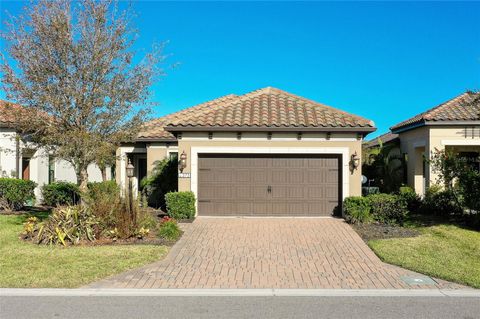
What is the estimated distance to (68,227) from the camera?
10633 millimetres

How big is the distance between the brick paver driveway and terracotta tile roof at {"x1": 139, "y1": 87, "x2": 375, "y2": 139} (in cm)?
338

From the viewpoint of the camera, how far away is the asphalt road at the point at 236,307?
588 cm

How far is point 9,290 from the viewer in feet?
23.0

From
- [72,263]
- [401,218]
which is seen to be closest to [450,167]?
[401,218]

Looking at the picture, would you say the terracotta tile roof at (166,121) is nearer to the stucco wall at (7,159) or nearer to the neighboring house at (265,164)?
the neighboring house at (265,164)

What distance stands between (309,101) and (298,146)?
3151 millimetres

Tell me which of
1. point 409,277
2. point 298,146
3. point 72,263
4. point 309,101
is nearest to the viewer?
point 409,277

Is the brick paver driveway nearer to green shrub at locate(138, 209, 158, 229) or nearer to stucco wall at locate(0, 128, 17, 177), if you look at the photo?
green shrub at locate(138, 209, 158, 229)

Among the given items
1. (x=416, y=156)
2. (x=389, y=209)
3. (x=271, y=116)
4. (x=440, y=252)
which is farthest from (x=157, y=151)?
(x=440, y=252)

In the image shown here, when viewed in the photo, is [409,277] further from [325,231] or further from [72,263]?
[72,263]

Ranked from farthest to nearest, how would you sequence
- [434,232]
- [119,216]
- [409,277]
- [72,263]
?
[434,232] < [119,216] < [72,263] < [409,277]

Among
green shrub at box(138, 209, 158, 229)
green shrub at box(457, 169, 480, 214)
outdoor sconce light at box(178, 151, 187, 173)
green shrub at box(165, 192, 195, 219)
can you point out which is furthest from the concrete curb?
outdoor sconce light at box(178, 151, 187, 173)

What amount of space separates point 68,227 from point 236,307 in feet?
19.8

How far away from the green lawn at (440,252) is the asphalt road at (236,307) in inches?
57.4
